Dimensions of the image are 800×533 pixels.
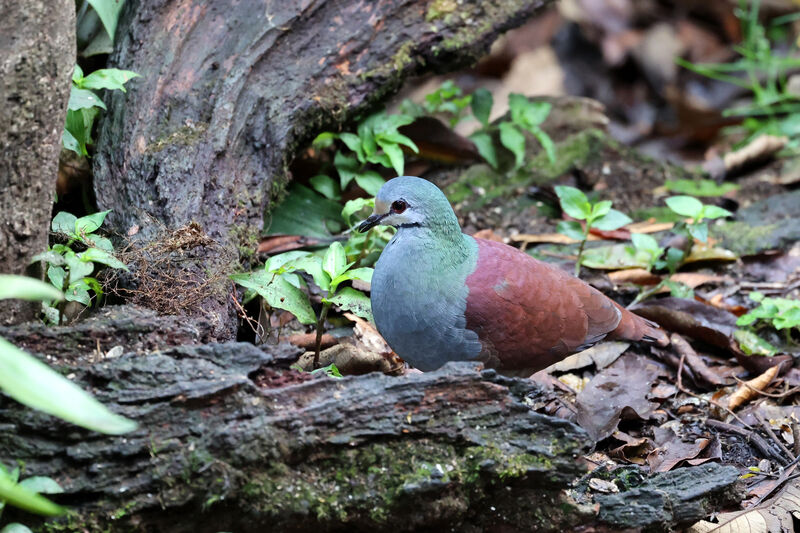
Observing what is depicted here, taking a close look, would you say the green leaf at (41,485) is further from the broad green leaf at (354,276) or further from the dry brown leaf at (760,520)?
the dry brown leaf at (760,520)

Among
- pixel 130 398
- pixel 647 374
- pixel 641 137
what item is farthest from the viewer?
pixel 641 137

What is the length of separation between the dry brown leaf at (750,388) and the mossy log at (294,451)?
134cm

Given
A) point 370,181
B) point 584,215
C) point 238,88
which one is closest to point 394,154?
point 370,181

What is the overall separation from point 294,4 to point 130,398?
2.77 meters

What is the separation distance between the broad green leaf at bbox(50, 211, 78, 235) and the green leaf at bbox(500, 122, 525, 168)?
305 cm

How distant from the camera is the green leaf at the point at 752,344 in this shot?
4320 millimetres

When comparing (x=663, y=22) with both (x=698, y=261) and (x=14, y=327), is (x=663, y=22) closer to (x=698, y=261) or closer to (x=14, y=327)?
(x=698, y=261)

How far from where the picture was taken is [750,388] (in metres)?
4.01

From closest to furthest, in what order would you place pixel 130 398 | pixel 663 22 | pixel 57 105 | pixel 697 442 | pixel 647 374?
pixel 130 398, pixel 57 105, pixel 697 442, pixel 647 374, pixel 663 22

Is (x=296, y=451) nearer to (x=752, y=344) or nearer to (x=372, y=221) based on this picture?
(x=372, y=221)

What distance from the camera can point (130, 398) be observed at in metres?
2.40

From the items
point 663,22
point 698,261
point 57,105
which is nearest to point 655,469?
point 698,261

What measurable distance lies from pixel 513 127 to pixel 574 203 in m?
1.12

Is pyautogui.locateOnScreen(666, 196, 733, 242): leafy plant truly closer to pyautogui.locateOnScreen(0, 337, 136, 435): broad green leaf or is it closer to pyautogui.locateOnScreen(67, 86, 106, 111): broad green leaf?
pyautogui.locateOnScreen(67, 86, 106, 111): broad green leaf
